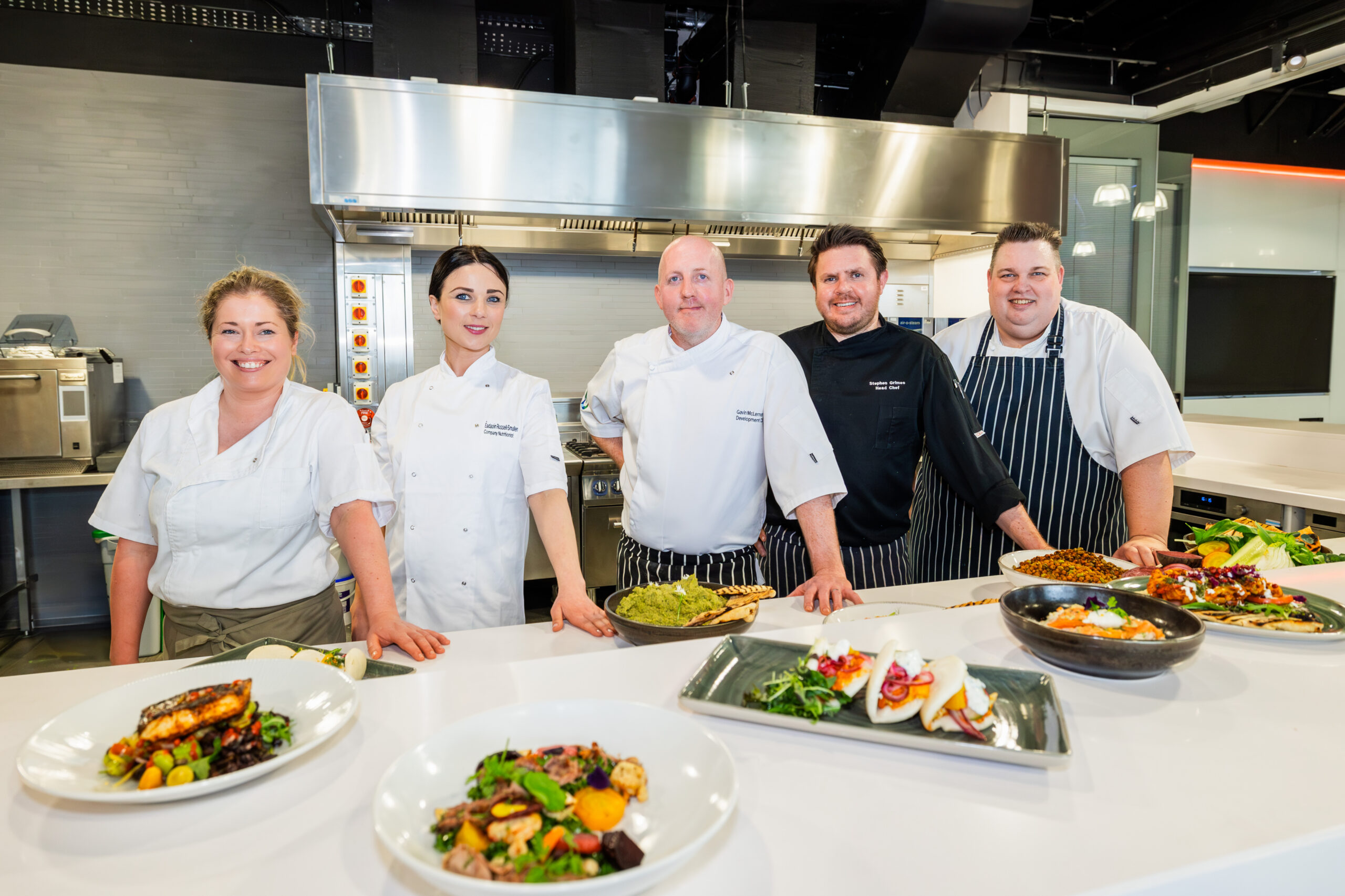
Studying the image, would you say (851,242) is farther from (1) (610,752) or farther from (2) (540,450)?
(1) (610,752)

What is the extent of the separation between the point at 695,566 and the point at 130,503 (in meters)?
1.40

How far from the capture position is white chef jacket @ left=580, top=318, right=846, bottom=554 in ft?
7.47

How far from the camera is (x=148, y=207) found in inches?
171

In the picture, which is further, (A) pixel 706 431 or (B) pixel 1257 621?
(A) pixel 706 431

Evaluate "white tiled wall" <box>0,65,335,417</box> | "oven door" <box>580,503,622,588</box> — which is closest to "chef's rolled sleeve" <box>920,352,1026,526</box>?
"oven door" <box>580,503,622,588</box>

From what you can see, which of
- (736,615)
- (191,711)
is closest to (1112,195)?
(736,615)

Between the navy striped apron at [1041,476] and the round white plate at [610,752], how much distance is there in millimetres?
1898

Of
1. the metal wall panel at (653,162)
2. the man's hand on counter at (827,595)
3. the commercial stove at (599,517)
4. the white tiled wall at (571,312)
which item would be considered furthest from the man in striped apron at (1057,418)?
the white tiled wall at (571,312)

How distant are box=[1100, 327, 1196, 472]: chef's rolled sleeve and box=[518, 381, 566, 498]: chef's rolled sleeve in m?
1.67

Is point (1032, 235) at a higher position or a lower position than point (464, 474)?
higher

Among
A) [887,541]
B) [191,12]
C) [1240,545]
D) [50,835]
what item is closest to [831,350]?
[887,541]

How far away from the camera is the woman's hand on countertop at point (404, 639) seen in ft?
4.58

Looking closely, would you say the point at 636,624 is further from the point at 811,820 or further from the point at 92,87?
the point at 92,87

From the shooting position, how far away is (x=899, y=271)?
5.43 m
